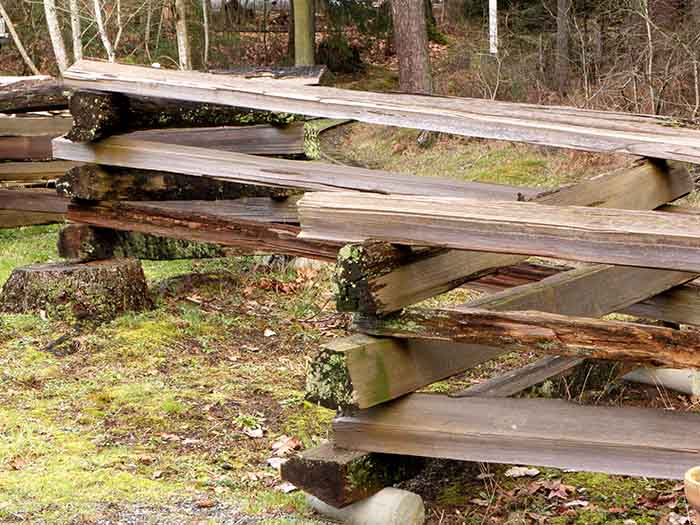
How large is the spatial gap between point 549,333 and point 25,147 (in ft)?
27.1

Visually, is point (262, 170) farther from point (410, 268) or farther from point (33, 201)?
point (33, 201)

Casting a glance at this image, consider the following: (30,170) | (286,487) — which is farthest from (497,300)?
(30,170)

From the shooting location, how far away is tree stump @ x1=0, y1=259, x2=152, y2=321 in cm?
746

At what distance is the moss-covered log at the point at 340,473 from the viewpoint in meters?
4.47

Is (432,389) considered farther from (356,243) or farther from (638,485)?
(356,243)

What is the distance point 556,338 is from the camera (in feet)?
13.2

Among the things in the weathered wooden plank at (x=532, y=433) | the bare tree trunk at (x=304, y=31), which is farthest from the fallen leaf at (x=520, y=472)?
the bare tree trunk at (x=304, y=31)

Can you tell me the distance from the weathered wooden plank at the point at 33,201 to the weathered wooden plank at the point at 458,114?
438 centimetres

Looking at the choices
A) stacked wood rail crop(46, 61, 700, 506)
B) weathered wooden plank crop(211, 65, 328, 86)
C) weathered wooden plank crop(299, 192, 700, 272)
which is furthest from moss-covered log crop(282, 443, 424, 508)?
weathered wooden plank crop(211, 65, 328, 86)

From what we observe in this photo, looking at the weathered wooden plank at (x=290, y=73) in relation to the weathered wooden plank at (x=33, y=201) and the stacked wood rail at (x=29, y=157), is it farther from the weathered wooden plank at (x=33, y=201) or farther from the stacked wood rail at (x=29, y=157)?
the weathered wooden plank at (x=33, y=201)

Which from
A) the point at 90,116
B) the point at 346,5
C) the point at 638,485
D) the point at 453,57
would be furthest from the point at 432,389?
the point at 346,5

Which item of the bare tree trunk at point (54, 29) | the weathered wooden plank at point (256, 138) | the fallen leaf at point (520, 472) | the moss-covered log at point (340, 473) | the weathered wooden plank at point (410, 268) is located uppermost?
the bare tree trunk at point (54, 29)

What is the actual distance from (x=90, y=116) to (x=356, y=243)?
3.63m

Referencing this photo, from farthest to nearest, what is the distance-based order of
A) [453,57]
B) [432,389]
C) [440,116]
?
[453,57], [432,389], [440,116]
